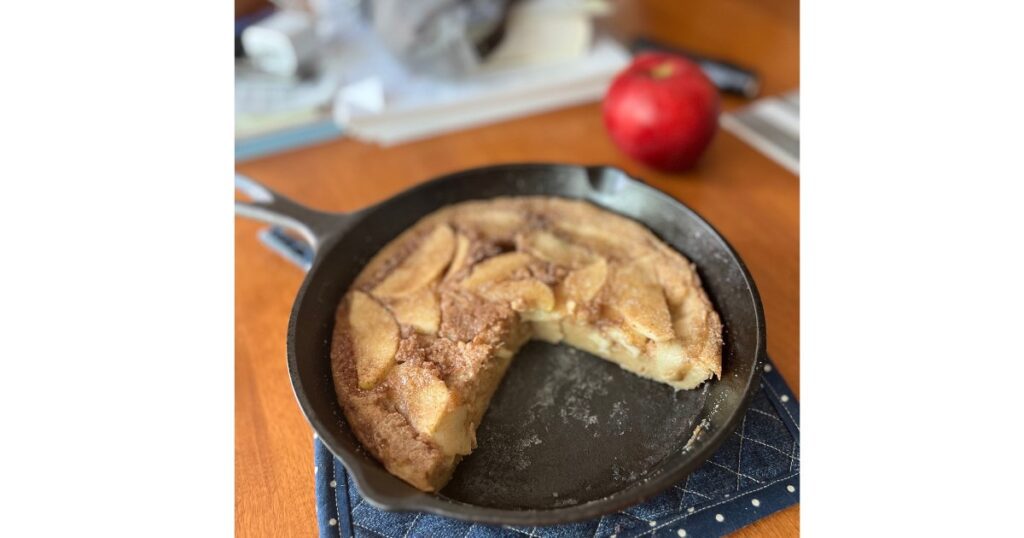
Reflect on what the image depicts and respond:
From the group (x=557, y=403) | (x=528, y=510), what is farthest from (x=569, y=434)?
(x=528, y=510)

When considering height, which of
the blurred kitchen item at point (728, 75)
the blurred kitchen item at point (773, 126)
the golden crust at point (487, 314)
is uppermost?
the blurred kitchen item at point (728, 75)

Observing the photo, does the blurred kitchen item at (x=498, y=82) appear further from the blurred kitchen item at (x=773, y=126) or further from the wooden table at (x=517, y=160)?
the blurred kitchen item at (x=773, y=126)

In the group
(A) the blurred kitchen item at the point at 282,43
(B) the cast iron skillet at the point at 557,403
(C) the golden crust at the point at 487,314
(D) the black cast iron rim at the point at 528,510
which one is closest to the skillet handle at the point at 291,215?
(B) the cast iron skillet at the point at 557,403

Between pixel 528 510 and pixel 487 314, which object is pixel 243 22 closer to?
pixel 487 314

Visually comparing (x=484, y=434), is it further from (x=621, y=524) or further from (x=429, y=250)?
(x=429, y=250)

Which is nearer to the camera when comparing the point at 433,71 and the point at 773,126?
the point at 773,126

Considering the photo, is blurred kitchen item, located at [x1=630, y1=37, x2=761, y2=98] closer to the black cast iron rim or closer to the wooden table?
the wooden table
